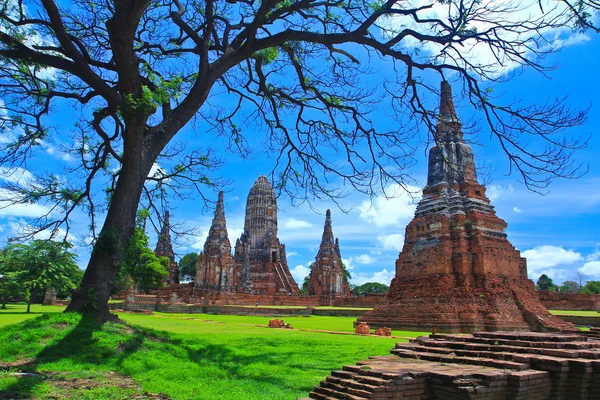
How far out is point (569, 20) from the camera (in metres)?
7.63

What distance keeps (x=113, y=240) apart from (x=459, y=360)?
604 cm

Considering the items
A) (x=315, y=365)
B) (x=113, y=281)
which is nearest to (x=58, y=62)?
(x=113, y=281)

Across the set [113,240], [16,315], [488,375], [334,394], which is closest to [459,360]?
[488,375]

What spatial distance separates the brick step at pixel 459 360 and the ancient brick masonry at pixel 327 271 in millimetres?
46982

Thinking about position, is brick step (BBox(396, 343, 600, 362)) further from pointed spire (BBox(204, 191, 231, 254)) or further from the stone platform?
pointed spire (BBox(204, 191, 231, 254))

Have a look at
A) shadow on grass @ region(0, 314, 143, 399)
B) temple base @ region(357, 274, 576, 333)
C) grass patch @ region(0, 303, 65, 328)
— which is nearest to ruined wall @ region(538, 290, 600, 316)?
temple base @ region(357, 274, 576, 333)

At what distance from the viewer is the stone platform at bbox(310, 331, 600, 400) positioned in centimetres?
452

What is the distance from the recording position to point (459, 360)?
5590mm

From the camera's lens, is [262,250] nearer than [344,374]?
No

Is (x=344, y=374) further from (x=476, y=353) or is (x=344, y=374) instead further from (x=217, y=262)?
(x=217, y=262)

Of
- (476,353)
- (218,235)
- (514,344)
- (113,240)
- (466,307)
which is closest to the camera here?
(476,353)

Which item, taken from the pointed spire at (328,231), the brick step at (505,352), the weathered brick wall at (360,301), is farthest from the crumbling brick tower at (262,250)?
the brick step at (505,352)

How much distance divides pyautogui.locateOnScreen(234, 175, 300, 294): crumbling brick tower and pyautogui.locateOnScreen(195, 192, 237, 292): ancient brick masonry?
396cm

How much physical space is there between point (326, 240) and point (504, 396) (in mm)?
51333
